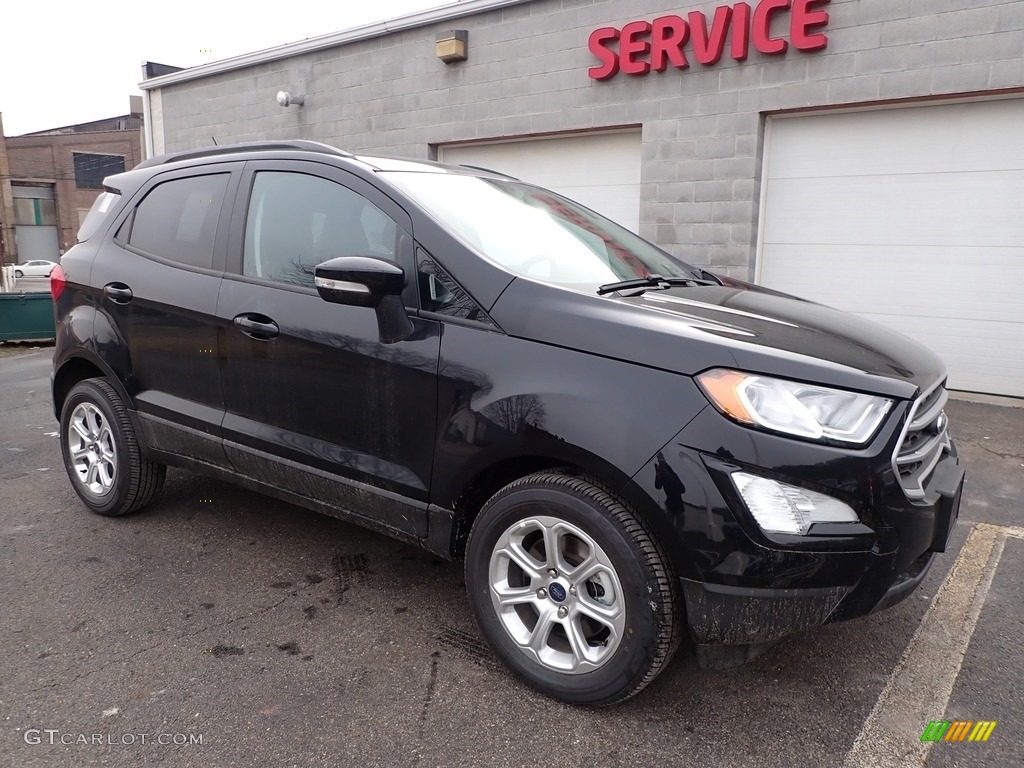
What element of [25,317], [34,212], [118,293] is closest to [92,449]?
[118,293]

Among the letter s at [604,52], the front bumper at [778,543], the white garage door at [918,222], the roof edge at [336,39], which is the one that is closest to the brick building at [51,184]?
the roof edge at [336,39]

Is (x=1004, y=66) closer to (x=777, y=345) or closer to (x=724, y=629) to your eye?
(x=777, y=345)

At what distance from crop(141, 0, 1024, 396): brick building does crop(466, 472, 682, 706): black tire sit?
646 cm

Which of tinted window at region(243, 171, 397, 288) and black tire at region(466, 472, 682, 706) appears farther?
tinted window at region(243, 171, 397, 288)

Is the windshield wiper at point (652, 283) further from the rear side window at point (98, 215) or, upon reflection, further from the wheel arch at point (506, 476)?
the rear side window at point (98, 215)

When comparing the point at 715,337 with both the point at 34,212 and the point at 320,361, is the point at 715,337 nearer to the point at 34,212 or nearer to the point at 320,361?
the point at 320,361

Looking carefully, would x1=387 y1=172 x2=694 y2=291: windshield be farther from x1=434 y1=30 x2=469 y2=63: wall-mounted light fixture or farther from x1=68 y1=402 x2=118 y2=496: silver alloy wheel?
x1=434 y1=30 x2=469 y2=63: wall-mounted light fixture

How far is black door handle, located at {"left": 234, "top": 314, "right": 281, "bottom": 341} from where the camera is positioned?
2988 millimetres

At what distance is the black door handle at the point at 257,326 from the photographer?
9.80 feet

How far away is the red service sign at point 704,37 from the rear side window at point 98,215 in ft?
20.6

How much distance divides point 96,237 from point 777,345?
3.35 m

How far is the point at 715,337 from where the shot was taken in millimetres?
2205

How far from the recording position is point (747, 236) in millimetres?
8141

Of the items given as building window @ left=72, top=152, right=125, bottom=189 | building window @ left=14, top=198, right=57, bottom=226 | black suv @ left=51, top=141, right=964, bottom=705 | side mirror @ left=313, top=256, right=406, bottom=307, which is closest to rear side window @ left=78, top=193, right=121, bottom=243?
black suv @ left=51, top=141, right=964, bottom=705
